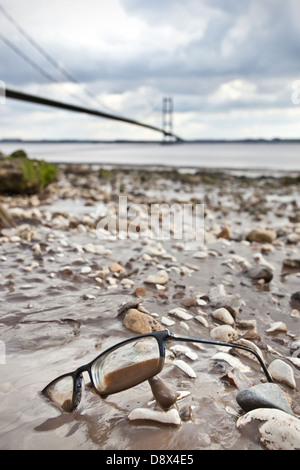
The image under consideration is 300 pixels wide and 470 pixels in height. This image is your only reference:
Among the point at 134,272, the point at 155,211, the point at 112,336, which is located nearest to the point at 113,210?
the point at 155,211

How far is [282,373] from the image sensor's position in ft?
6.40

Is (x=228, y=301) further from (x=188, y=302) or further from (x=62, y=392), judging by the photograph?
(x=62, y=392)

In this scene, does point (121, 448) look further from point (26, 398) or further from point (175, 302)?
point (175, 302)

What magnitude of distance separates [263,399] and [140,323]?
3.36 feet

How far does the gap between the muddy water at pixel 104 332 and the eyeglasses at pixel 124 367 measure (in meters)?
0.09

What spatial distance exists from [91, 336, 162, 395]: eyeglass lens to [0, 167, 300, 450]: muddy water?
142 millimetres

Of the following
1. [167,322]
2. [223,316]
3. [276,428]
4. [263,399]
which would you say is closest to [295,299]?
[223,316]

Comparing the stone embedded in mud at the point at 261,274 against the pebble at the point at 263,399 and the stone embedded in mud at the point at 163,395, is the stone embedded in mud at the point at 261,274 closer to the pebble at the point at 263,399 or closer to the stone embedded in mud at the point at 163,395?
the pebble at the point at 263,399

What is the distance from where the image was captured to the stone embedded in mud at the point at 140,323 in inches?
92.5

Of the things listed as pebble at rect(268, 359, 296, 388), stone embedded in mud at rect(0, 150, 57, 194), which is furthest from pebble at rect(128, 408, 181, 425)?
stone embedded in mud at rect(0, 150, 57, 194)

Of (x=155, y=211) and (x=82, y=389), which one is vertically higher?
(x=155, y=211)

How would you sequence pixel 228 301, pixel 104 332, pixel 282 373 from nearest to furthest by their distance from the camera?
pixel 282 373, pixel 104 332, pixel 228 301
